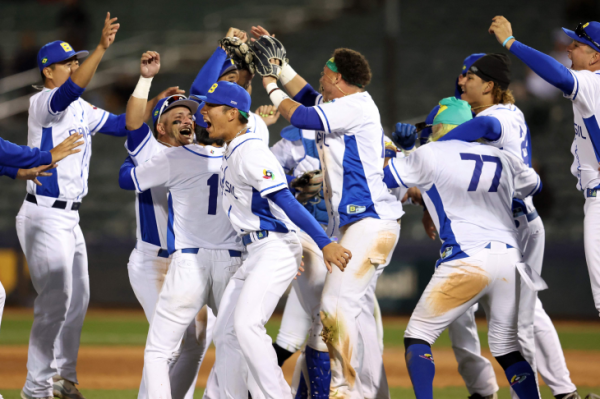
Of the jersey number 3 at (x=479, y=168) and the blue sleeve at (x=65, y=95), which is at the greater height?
the blue sleeve at (x=65, y=95)

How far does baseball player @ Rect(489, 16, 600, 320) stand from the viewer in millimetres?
4066

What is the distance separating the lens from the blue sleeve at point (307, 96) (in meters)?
4.88

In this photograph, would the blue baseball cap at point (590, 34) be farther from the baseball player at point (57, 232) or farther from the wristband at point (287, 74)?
the baseball player at point (57, 232)

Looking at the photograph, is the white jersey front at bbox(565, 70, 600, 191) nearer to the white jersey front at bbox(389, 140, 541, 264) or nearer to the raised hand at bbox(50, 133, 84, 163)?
the white jersey front at bbox(389, 140, 541, 264)

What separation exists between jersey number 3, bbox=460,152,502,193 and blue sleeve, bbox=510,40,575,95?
1.93 ft

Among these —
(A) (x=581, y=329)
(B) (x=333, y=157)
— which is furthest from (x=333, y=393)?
(A) (x=581, y=329)

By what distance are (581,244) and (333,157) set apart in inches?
283

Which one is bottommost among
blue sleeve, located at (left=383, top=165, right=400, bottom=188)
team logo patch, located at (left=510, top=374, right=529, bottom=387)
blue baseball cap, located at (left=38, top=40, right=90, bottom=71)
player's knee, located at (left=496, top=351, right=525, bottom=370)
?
A: team logo patch, located at (left=510, top=374, right=529, bottom=387)

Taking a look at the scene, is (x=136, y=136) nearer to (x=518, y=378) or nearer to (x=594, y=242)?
(x=518, y=378)

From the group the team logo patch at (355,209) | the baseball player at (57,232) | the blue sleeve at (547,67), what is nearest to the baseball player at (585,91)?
the blue sleeve at (547,67)

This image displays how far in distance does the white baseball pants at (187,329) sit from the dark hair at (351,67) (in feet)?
5.80

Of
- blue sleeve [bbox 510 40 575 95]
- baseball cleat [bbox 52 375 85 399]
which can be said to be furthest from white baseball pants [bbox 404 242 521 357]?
baseball cleat [bbox 52 375 85 399]

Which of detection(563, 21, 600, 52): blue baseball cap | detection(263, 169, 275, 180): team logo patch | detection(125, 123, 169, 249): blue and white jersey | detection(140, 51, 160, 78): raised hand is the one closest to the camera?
detection(263, 169, 275, 180): team logo patch

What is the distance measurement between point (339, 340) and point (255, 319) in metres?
0.77
